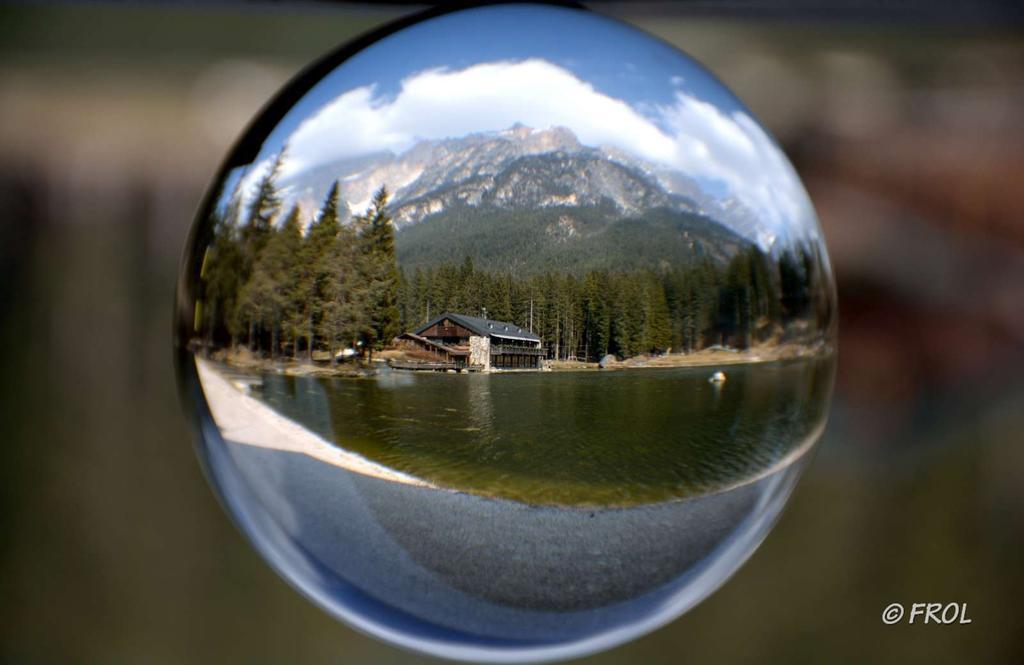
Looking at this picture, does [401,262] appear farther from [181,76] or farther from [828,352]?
[181,76]

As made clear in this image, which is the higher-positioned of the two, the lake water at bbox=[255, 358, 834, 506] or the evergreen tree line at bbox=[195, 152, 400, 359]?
the evergreen tree line at bbox=[195, 152, 400, 359]

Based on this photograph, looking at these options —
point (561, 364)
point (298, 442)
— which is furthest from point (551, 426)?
point (298, 442)

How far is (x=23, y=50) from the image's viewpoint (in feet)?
5.97

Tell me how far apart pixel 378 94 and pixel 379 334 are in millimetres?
141

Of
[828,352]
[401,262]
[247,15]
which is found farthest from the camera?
[247,15]

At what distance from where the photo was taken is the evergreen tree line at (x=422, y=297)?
1.60 feet

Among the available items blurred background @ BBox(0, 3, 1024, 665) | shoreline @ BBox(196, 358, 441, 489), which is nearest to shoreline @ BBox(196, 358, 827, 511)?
shoreline @ BBox(196, 358, 441, 489)

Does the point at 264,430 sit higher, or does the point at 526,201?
the point at 526,201

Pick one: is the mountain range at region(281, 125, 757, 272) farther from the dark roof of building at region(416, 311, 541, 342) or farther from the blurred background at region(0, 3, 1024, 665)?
the blurred background at region(0, 3, 1024, 665)

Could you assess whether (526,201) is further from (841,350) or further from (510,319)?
(841,350)

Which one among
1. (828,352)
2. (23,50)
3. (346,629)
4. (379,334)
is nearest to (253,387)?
(379,334)

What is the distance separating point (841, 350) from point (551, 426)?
1465mm

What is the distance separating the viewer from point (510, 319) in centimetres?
49

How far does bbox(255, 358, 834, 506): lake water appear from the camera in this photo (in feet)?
1.57
